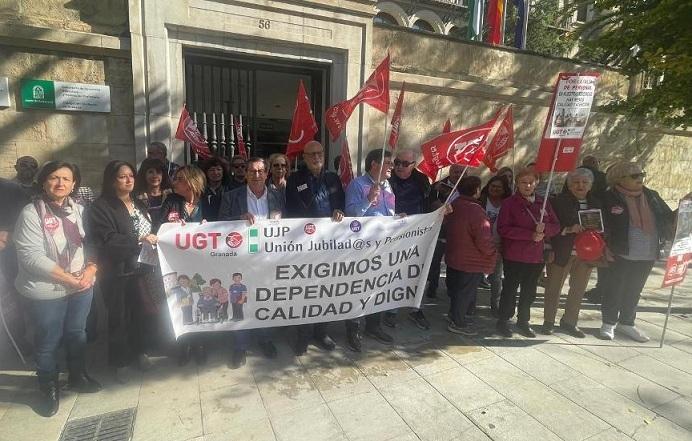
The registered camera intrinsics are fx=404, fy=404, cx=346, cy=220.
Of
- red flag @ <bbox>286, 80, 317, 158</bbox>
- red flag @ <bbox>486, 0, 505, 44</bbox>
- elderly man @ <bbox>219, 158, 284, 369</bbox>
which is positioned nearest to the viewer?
elderly man @ <bbox>219, 158, 284, 369</bbox>

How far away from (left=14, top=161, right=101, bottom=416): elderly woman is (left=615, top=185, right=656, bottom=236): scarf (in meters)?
5.07

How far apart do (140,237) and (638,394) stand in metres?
4.29

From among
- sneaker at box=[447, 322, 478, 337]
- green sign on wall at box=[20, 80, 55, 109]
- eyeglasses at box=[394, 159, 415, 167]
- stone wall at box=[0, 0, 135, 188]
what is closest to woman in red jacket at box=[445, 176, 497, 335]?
sneaker at box=[447, 322, 478, 337]

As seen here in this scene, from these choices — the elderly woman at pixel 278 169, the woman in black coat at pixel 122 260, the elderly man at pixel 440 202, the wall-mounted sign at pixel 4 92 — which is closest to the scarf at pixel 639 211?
the elderly man at pixel 440 202

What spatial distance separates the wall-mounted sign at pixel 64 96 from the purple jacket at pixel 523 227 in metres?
5.53

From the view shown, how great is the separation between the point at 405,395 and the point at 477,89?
6840 mm

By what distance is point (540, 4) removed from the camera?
839 inches

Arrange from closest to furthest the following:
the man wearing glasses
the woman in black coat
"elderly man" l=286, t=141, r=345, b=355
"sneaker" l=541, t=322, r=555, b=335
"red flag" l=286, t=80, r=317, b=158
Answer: the woman in black coat < "elderly man" l=286, t=141, r=345, b=355 < "sneaker" l=541, t=322, r=555, b=335 < "red flag" l=286, t=80, r=317, b=158 < the man wearing glasses

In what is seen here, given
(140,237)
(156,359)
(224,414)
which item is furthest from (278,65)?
(224,414)

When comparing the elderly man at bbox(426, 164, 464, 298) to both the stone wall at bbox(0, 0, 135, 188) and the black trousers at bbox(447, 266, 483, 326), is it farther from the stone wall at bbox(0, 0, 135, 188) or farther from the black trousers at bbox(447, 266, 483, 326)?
the stone wall at bbox(0, 0, 135, 188)

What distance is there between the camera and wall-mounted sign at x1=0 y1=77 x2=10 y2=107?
5.18 m

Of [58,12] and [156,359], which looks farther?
[58,12]

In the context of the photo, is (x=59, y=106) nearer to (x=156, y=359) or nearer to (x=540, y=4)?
(x=156, y=359)

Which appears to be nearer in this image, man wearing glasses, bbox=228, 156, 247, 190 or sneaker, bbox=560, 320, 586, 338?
sneaker, bbox=560, 320, 586, 338
